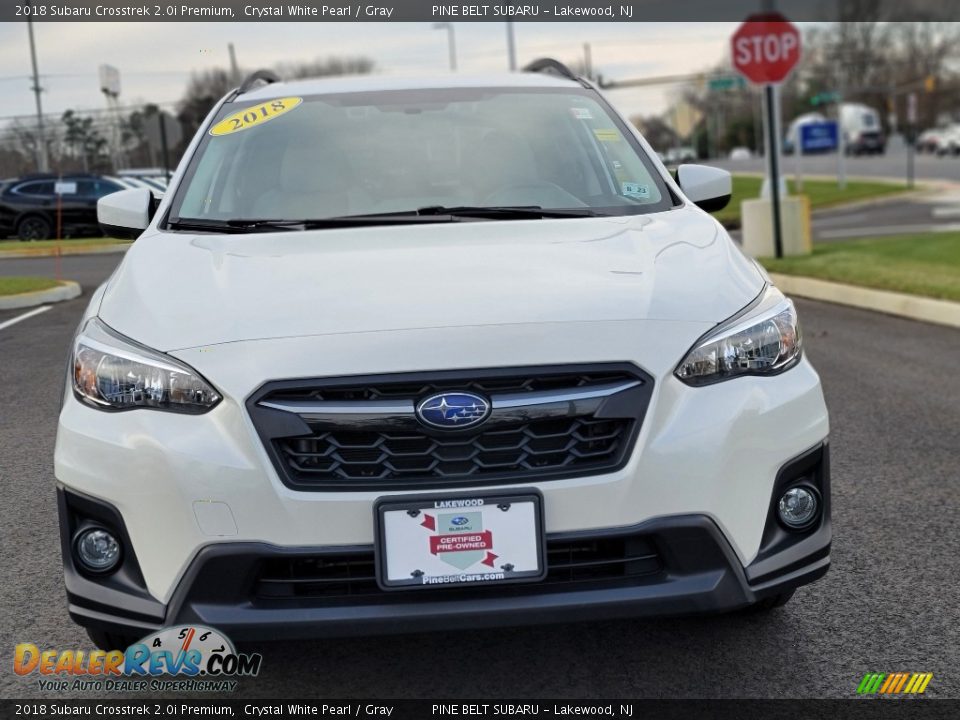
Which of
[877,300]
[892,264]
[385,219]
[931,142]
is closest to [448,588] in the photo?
[385,219]

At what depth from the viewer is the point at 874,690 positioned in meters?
2.85

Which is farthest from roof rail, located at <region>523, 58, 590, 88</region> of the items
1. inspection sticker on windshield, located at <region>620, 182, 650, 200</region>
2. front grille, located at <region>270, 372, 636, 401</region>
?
front grille, located at <region>270, 372, 636, 401</region>

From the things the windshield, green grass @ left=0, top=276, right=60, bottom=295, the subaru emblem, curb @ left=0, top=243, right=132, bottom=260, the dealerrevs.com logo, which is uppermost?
the windshield

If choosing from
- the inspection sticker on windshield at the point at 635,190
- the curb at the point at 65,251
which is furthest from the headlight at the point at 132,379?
the curb at the point at 65,251

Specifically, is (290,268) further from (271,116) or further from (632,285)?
(271,116)

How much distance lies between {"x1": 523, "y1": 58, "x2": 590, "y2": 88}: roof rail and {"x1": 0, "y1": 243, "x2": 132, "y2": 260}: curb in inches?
324

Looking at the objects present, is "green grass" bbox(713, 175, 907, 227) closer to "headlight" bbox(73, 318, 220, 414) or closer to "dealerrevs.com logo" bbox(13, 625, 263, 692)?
"dealerrevs.com logo" bbox(13, 625, 263, 692)

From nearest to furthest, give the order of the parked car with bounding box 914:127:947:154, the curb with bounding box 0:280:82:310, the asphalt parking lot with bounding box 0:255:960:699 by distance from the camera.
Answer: the asphalt parking lot with bounding box 0:255:960:699 < the curb with bounding box 0:280:82:310 < the parked car with bounding box 914:127:947:154

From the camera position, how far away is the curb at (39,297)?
11.2 meters

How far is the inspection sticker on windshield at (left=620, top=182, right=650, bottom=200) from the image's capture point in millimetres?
3809

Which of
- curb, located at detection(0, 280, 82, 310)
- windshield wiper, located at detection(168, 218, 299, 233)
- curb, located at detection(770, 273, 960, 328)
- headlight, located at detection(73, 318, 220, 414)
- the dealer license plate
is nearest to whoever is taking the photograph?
the dealer license plate

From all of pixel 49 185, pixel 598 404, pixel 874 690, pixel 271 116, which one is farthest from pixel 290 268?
pixel 49 185

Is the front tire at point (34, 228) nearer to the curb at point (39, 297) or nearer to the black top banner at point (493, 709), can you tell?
the curb at point (39, 297)

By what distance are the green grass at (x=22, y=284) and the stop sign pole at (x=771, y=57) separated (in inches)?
317
